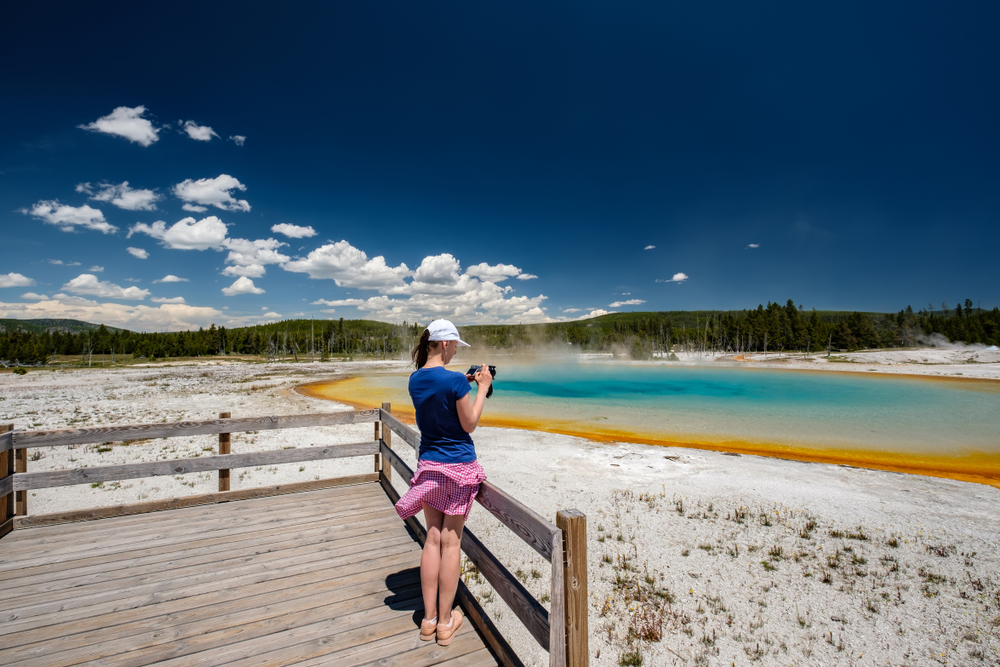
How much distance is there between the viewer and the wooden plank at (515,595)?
2.34 meters

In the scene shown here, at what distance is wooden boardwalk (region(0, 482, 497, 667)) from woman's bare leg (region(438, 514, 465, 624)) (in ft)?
1.26

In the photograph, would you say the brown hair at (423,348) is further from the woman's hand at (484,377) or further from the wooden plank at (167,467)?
the wooden plank at (167,467)

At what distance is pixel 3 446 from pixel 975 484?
18.3 metres

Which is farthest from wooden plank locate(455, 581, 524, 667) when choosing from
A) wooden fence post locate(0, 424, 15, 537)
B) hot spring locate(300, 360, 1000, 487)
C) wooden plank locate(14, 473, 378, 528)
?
hot spring locate(300, 360, 1000, 487)

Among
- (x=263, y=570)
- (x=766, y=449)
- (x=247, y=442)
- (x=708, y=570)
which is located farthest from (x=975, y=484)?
(x=247, y=442)

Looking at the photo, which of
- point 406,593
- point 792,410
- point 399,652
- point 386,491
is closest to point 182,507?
point 386,491

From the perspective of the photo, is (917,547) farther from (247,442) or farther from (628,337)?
(628,337)

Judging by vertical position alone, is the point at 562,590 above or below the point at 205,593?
above

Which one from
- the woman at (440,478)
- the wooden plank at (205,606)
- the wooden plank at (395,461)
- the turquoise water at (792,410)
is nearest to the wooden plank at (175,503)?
the wooden plank at (395,461)

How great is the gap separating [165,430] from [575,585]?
5552 mm

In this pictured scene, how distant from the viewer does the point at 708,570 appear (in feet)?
18.8

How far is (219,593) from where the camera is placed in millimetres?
3482

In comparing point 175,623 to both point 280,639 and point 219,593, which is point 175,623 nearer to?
point 219,593

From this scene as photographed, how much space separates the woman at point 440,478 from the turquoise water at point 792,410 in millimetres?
15399
